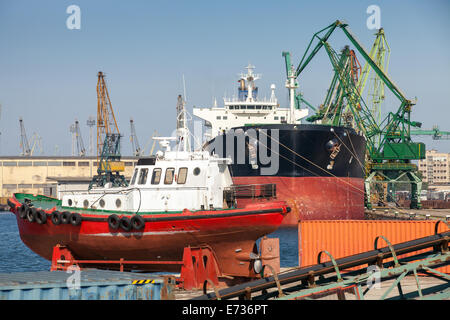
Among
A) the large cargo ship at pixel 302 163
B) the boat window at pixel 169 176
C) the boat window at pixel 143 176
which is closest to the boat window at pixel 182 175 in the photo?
the boat window at pixel 169 176

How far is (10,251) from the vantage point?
40125 millimetres

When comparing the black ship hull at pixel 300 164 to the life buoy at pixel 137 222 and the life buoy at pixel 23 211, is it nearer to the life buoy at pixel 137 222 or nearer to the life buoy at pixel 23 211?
the life buoy at pixel 137 222

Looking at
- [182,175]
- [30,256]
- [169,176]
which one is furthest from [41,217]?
[30,256]

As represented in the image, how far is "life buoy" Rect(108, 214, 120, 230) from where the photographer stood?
19992 millimetres

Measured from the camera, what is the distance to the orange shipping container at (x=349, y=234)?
23062 millimetres

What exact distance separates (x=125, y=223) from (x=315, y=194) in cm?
2228

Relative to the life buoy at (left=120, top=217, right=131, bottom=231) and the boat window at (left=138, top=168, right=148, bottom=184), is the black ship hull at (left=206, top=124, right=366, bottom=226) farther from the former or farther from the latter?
the life buoy at (left=120, top=217, right=131, bottom=231)

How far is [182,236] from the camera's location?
65.2 ft

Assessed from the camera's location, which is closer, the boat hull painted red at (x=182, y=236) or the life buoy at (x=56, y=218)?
the boat hull painted red at (x=182, y=236)

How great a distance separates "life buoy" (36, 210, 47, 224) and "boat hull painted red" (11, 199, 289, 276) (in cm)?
88

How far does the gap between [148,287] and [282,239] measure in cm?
2739

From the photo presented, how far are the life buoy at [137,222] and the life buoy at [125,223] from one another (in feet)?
0.50
